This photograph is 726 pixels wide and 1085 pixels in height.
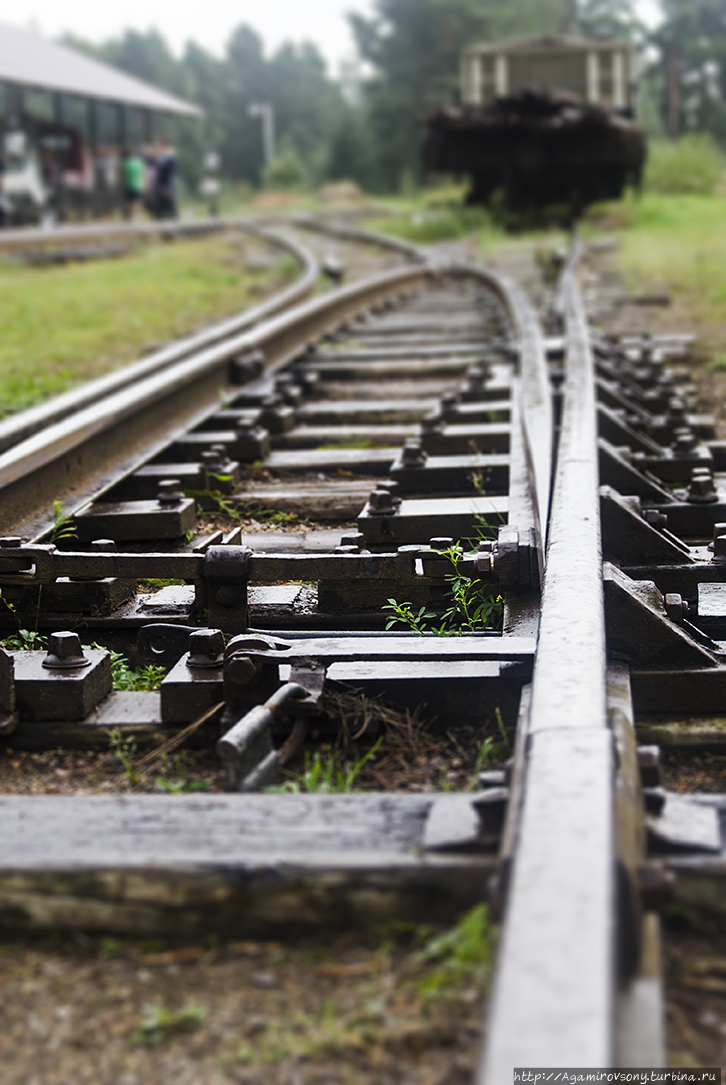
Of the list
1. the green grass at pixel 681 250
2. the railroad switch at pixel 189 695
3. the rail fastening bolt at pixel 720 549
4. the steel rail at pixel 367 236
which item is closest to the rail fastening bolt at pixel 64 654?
the railroad switch at pixel 189 695

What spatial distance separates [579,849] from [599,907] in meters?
0.09

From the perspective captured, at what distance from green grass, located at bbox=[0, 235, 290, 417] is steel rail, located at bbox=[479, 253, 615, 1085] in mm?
4141

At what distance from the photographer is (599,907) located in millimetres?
957

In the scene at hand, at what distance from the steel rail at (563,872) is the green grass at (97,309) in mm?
4141

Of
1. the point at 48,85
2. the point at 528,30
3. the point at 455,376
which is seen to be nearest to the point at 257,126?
the point at 528,30

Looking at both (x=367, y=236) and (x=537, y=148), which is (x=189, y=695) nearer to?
(x=367, y=236)

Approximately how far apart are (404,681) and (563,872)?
2.55ft

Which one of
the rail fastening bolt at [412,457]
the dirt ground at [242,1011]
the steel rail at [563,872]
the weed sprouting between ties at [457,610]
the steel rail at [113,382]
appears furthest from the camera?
the steel rail at [113,382]

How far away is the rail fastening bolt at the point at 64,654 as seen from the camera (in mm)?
1865

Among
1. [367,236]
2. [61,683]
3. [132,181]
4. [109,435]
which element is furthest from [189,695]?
[132,181]

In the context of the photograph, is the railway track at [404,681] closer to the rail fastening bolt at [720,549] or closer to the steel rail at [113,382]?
the rail fastening bolt at [720,549]

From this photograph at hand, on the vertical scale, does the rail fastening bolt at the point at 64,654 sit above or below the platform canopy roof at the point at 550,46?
below

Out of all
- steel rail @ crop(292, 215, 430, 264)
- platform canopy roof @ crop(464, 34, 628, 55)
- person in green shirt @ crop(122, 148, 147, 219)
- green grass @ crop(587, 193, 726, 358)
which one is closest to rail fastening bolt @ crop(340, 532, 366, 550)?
green grass @ crop(587, 193, 726, 358)

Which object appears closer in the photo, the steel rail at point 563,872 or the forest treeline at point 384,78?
the steel rail at point 563,872
